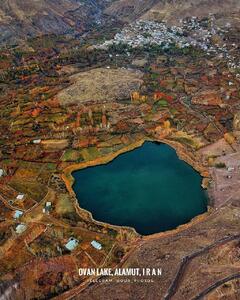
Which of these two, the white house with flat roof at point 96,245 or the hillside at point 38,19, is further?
the hillside at point 38,19

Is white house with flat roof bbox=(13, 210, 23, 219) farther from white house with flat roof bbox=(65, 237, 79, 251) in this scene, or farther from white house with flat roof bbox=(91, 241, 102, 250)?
white house with flat roof bbox=(91, 241, 102, 250)

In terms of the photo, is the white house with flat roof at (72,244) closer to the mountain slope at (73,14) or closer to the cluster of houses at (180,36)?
the cluster of houses at (180,36)

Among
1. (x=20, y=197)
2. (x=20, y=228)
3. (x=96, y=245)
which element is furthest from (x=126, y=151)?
(x=20, y=228)

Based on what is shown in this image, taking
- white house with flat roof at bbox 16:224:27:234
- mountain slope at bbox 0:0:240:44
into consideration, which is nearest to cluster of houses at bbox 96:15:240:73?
mountain slope at bbox 0:0:240:44

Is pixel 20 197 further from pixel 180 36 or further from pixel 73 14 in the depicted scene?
pixel 73 14

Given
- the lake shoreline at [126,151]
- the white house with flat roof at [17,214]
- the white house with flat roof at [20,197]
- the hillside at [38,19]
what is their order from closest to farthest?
the white house with flat roof at [17,214] < the lake shoreline at [126,151] < the white house with flat roof at [20,197] < the hillside at [38,19]

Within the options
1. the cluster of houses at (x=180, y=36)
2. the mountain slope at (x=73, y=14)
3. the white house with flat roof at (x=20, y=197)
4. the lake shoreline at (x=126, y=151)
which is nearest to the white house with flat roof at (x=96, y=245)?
the lake shoreline at (x=126, y=151)

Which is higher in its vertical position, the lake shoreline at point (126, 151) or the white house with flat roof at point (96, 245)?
the white house with flat roof at point (96, 245)
